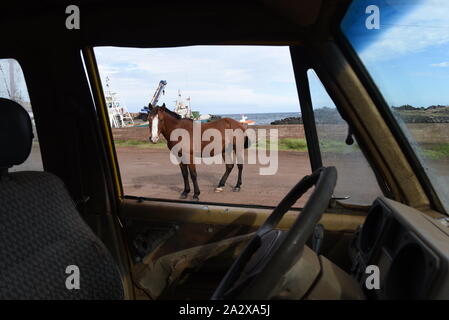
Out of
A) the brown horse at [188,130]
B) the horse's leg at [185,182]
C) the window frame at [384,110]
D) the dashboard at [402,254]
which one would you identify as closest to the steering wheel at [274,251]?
the dashboard at [402,254]

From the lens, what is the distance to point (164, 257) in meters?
2.38

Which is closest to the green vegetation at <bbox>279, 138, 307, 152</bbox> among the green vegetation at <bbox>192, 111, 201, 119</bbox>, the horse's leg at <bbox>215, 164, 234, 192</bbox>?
the horse's leg at <bbox>215, 164, 234, 192</bbox>

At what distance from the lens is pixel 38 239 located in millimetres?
1564

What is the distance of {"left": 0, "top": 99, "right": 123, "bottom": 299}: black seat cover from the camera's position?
4.85 ft

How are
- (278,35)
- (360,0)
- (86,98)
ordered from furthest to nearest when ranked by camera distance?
(86,98)
(278,35)
(360,0)

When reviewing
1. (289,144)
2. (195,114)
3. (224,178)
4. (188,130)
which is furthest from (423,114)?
(188,130)

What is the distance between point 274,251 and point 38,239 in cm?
101

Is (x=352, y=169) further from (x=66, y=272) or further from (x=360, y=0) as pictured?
(x=66, y=272)

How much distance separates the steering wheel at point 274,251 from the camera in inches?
37.2

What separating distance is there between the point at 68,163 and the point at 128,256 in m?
0.66

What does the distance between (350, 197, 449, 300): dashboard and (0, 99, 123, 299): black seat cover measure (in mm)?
1006

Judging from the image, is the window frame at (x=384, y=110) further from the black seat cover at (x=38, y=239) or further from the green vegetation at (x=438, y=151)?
the black seat cover at (x=38, y=239)

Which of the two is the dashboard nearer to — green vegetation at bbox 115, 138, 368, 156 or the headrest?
green vegetation at bbox 115, 138, 368, 156

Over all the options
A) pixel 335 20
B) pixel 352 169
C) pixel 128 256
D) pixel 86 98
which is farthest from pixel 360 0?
pixel 128 256
